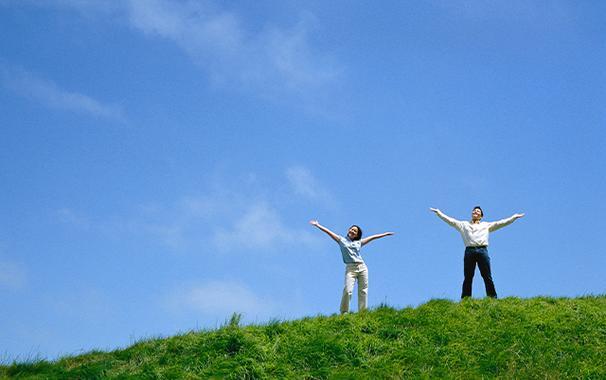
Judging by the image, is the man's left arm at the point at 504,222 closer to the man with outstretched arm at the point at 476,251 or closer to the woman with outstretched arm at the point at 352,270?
the man with outstretched arm at the point at 476,251

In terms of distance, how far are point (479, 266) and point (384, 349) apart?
482 cm

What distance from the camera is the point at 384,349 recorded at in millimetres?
14914

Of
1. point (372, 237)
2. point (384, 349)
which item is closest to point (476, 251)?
point (372, 237)

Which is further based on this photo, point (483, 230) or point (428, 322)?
point (483, 230)

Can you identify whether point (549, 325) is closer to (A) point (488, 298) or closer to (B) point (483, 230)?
(A) point (488, 298)

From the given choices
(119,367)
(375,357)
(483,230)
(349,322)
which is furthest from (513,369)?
(119,367)

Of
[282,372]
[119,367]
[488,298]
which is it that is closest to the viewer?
[282,372]

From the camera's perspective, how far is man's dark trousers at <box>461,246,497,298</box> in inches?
722

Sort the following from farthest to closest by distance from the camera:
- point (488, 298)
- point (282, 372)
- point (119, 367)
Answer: point (488, 298), point (119, 367), point (282, 372)

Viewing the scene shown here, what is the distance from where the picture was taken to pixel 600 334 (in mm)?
15984

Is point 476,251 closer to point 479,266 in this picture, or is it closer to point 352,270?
point 479,266

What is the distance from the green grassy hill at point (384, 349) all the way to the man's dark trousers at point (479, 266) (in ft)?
4.15

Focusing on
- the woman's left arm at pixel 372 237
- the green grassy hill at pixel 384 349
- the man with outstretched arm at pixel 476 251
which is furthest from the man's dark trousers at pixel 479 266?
the woman's left arm at pixel 372 237

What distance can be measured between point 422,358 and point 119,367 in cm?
656
